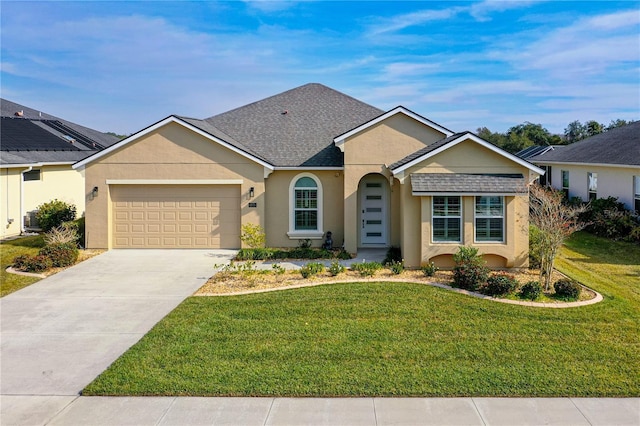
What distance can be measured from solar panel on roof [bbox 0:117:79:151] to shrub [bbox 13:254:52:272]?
30.4ft

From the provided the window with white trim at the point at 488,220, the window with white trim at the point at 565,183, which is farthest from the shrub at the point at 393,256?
the window with white trim at the point at 565,183

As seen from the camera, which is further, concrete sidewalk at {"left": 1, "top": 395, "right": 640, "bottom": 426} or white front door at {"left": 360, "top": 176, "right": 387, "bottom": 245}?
white front door at {"left": 360, "top": 176, "right": 387, "bottom": 245}

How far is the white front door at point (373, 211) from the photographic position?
60.8 ft

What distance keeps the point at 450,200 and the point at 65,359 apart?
35.2 ft

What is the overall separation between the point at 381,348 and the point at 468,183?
7.44m

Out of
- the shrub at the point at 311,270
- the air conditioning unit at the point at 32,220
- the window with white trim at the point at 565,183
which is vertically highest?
the window with white trim at the point at 565,183

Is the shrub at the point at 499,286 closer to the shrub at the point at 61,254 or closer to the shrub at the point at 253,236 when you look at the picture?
the shrub at the point at 253,236

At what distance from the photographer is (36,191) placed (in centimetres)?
2177

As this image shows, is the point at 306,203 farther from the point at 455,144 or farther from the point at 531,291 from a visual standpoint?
the point at 531,291

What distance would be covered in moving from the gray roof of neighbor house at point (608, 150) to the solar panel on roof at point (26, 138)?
1078 inches

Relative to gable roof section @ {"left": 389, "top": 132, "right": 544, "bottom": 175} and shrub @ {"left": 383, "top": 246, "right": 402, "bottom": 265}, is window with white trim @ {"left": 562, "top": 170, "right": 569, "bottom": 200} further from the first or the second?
shrub @ {"left": 383, "top": 246, "right": 402, "bottom": 265}

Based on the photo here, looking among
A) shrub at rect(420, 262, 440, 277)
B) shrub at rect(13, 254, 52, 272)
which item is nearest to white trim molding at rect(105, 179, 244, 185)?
shrub at rect(13, 254, 52, 272)

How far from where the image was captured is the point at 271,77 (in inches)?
1120

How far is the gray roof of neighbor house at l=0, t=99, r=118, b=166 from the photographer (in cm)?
2172
